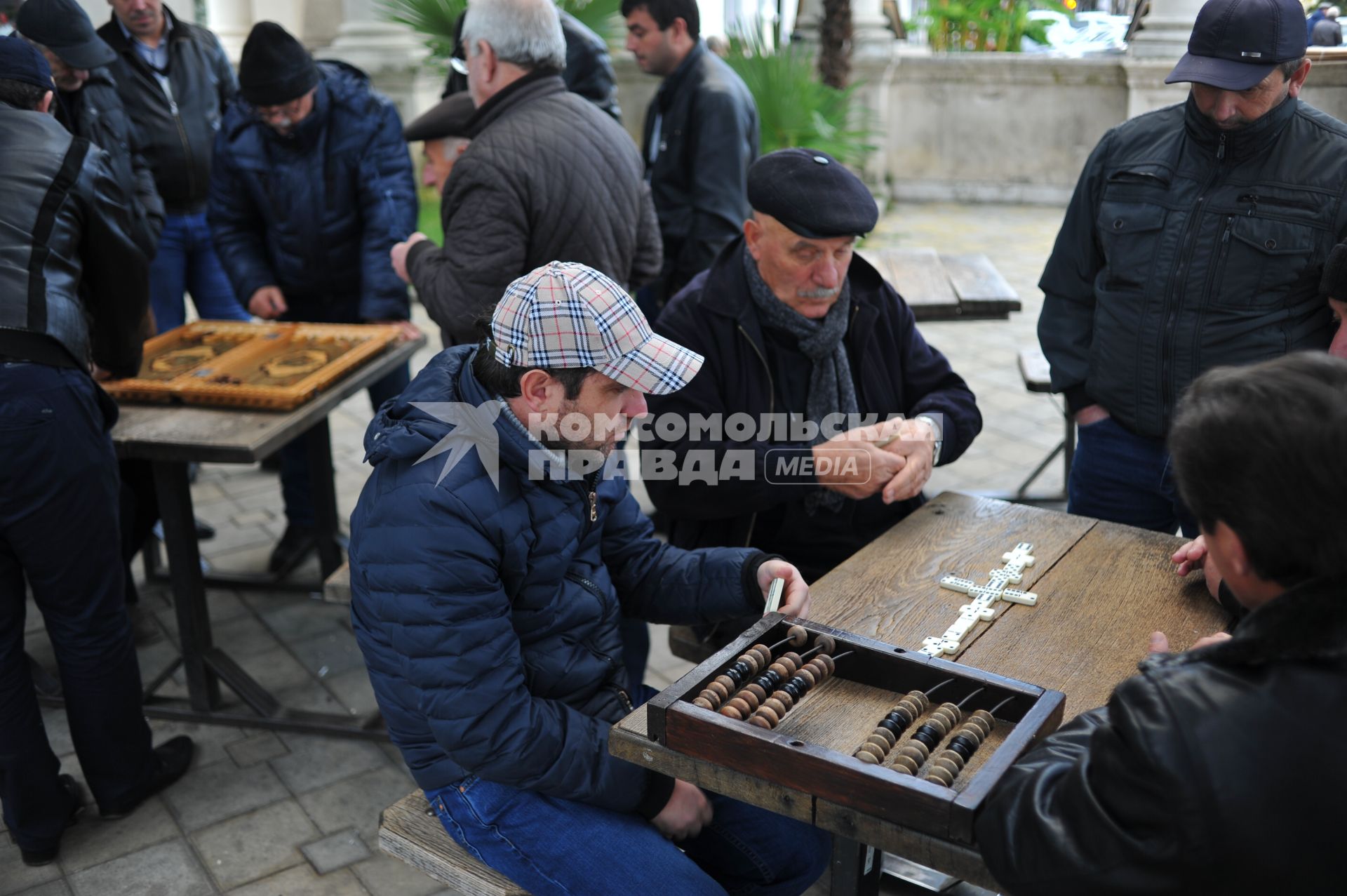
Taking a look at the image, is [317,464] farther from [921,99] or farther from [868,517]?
[921,99]

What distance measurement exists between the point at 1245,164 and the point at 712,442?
4.73 feet

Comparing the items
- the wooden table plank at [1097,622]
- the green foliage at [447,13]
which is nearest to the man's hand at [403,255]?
the wooden table plank at [1097,622]

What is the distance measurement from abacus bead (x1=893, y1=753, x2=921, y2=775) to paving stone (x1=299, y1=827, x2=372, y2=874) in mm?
1890

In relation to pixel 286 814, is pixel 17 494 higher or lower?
higher

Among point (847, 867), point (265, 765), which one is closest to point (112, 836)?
point (265, 765)

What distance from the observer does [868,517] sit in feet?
10.1

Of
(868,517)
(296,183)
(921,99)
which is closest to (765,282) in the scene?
(868,517)

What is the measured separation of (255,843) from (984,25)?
40.9 ft

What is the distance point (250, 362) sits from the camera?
3799mm

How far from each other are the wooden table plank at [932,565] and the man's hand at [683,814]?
1.32 feet

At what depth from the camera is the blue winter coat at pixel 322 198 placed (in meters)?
4.27

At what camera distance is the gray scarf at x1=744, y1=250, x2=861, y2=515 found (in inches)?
115

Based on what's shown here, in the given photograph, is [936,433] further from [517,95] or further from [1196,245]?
[517,95]

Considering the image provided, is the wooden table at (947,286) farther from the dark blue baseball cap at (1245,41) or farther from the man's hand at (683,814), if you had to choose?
the man's hand at (683,814)
